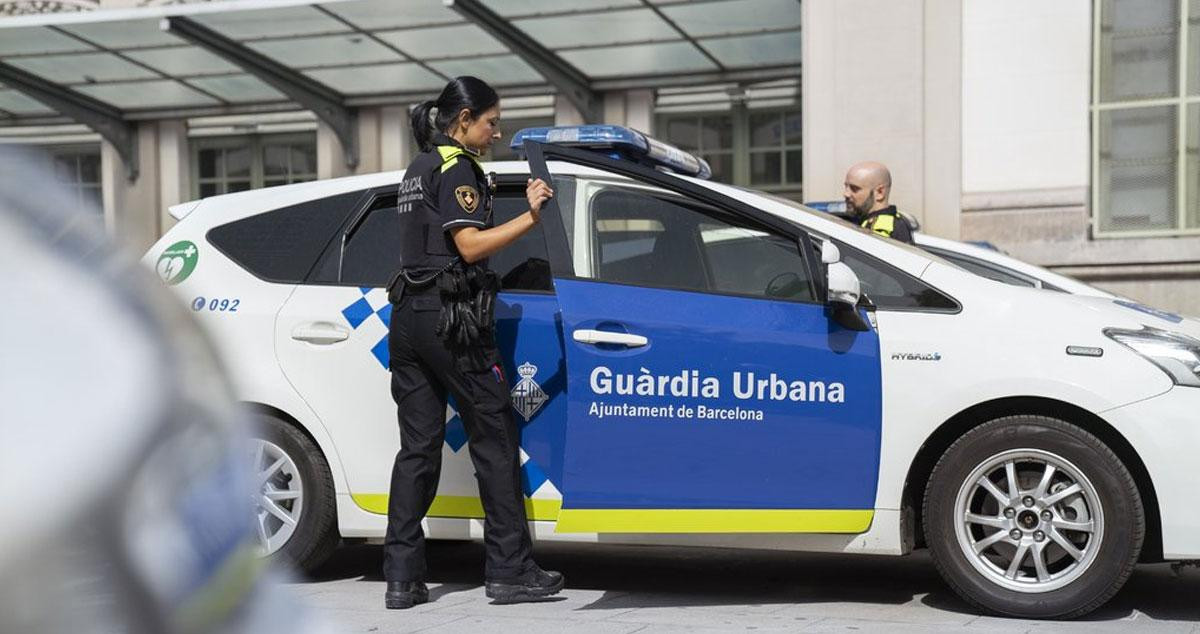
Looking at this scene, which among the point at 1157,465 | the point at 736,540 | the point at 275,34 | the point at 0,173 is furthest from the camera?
the point at 275,34

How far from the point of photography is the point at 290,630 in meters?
1.30

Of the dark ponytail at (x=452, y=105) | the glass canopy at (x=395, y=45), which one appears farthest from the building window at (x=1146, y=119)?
the dark ponytail at (x=452, y=105)

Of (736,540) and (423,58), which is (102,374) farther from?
(423,58)

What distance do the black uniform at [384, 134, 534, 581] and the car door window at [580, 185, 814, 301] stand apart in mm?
457

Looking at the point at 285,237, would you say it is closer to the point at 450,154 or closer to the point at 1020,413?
the point at 450,154

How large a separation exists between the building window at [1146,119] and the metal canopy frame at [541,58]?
5.49 meters

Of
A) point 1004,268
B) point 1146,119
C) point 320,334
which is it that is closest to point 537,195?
point 320,334

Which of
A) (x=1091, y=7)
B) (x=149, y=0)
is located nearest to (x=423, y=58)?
(x=149, y=0)

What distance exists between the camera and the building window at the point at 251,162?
58.3 ft

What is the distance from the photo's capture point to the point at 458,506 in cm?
504

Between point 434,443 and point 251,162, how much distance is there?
1400 cm

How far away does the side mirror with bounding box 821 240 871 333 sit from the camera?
455cm

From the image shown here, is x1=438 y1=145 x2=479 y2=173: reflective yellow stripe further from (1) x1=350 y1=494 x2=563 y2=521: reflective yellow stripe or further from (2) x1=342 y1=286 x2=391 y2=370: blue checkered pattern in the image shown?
(1) x1=350 y1=494 x2=563 y2=521: reflective yellow stripe

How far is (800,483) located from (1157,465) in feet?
3.51
